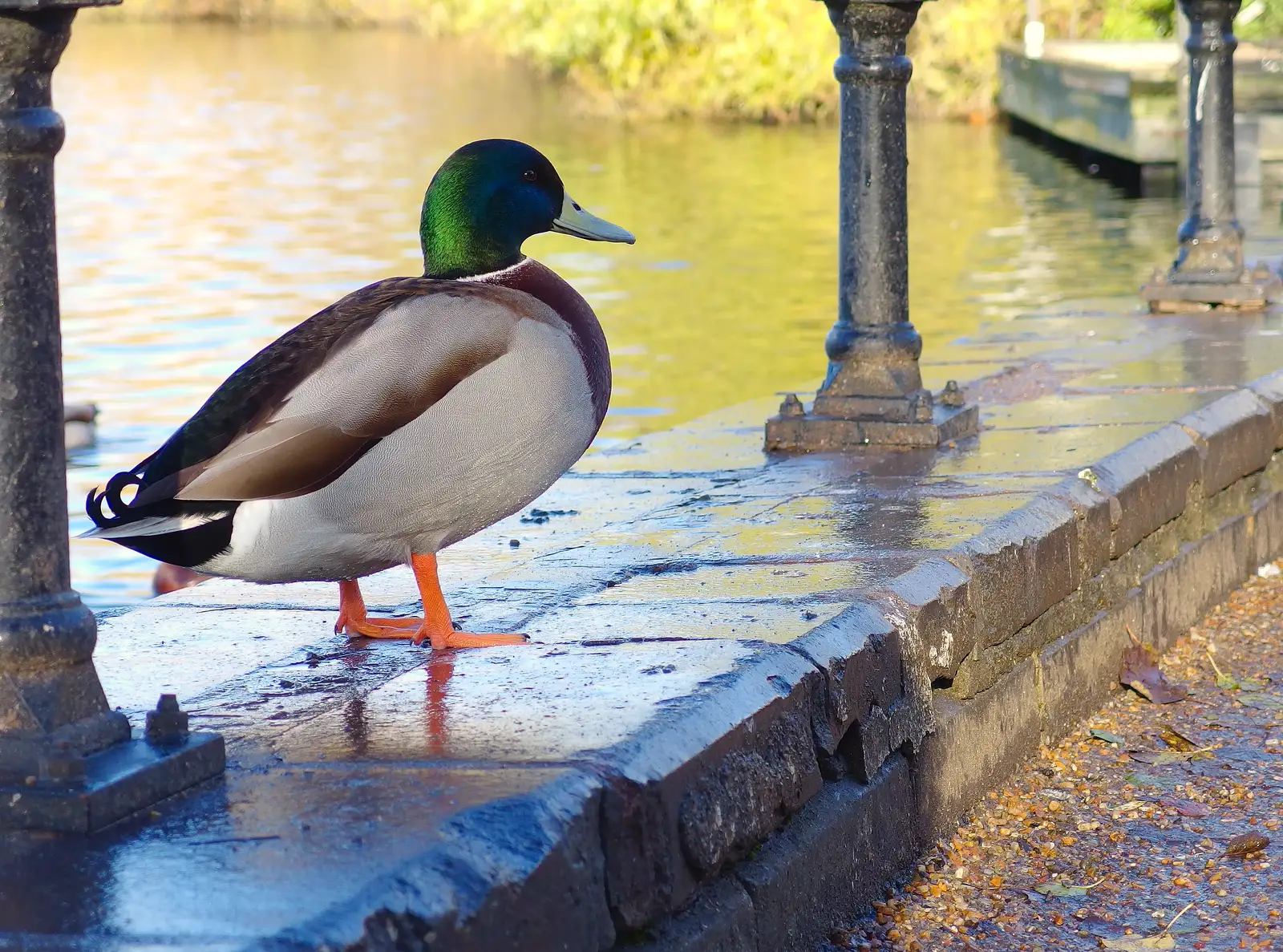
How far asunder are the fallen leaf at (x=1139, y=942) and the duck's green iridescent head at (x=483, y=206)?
1.51 meters

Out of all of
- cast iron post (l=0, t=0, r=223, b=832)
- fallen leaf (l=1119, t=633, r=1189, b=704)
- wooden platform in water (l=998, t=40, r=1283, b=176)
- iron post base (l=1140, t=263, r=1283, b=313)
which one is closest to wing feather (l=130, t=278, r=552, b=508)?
cast iron post (l=0, t=0, r=223, b=832)

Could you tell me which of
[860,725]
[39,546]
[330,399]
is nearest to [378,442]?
[330,399]

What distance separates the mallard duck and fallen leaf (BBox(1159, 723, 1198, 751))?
5.54ft

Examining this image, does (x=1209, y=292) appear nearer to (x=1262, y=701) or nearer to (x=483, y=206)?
(x=1262, y=701)

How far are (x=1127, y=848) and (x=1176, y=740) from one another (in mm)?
694

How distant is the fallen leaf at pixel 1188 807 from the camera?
3.93 metres

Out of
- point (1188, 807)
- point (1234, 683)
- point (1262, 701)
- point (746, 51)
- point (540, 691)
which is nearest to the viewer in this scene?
point (540, 691)

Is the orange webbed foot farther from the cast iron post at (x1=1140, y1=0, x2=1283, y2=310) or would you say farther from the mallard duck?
the cast iron post at (x1=1140, y1=0, x2=1283, y2=310)

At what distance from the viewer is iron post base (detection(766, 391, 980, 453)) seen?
17.8ft

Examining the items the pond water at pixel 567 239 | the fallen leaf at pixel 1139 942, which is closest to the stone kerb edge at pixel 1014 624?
the fallen leaf at pixel 1139 942

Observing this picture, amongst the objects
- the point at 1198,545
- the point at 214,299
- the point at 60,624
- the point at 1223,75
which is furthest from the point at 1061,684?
the point at 214,299

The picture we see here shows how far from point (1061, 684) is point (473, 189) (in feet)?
5.85

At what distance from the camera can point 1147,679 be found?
4.77 meters


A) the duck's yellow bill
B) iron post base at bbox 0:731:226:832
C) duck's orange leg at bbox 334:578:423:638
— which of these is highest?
the duck's yellow bill
